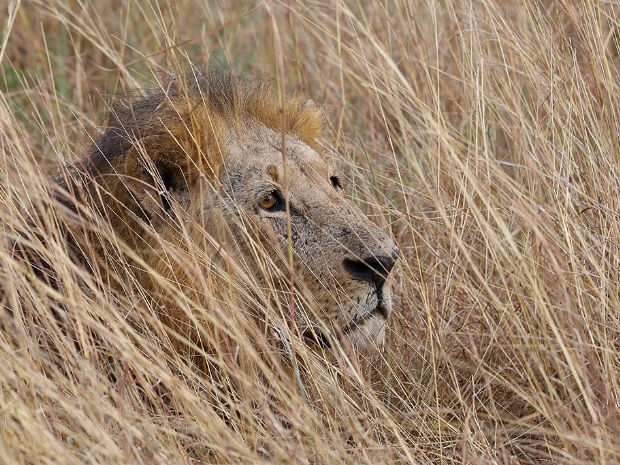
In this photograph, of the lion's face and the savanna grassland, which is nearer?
the savanna grassland

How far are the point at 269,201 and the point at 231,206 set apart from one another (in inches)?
6.3

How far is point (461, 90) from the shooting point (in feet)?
16.8

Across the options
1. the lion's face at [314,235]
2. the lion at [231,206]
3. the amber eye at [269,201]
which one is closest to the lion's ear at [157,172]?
the lion at [231,206]

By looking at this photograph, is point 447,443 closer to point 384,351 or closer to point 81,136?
point 384,351

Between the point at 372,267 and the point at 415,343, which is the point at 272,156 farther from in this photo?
the point at 415,343

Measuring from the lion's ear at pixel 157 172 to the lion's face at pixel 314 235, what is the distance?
172 millimetres

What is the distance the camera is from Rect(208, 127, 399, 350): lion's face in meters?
3.28

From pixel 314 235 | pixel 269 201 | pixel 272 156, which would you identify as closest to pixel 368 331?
pixel 314 235

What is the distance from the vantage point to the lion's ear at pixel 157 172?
3.48m

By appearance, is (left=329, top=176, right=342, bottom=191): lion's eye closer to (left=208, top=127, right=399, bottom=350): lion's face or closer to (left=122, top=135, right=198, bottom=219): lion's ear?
(left=208, top=127, right=399, bottom=350): lion's face

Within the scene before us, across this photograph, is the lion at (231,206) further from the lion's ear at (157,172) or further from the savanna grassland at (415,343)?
the savanna grassland at (415,343)

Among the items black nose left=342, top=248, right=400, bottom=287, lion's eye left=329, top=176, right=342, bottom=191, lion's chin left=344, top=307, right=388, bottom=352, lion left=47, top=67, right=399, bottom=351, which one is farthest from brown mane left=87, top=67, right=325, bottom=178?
lion's chin left=344, top=307, right=388, bottom=352

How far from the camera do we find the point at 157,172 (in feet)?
11.5

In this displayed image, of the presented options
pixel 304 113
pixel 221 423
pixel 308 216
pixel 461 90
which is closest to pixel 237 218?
pixel 308 216
